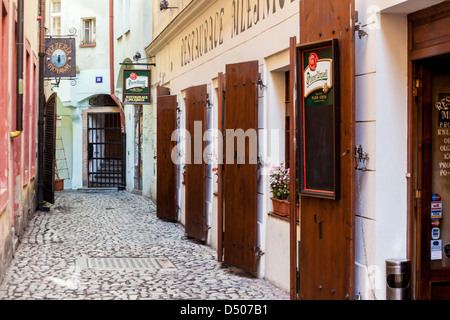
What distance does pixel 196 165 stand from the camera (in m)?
11.3

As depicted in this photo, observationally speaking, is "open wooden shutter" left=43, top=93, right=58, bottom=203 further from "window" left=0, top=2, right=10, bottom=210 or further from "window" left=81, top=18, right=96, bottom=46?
"window" left=81, top=18, right=96, bottom=46

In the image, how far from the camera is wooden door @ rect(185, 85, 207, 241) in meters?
11.0

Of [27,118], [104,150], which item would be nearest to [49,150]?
[27,118]

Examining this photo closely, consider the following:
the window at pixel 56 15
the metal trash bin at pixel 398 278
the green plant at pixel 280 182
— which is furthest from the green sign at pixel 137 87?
the metal trash bin at pixel 398 278

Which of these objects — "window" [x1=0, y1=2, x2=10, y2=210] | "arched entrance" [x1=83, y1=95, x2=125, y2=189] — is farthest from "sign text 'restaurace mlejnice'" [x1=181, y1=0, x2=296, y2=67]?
"arched entrance" [x1=83, y1=95, x2=125, y2=189]

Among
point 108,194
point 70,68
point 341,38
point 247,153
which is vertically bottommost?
point 108,194

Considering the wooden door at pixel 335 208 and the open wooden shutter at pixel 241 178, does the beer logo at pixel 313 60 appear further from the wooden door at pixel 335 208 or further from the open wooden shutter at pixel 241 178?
the open wooden shutter at pixel 241 178

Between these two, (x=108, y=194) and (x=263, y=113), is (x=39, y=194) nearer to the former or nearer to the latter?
(x=108, y=194)

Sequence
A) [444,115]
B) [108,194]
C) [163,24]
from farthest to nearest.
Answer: [108,194]
[163,24]
[444,115]

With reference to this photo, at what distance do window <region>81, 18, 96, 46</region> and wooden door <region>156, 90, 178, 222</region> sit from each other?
13204 mm

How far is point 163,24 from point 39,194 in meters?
5.08

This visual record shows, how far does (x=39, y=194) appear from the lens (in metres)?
15.5

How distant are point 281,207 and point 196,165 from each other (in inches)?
158
